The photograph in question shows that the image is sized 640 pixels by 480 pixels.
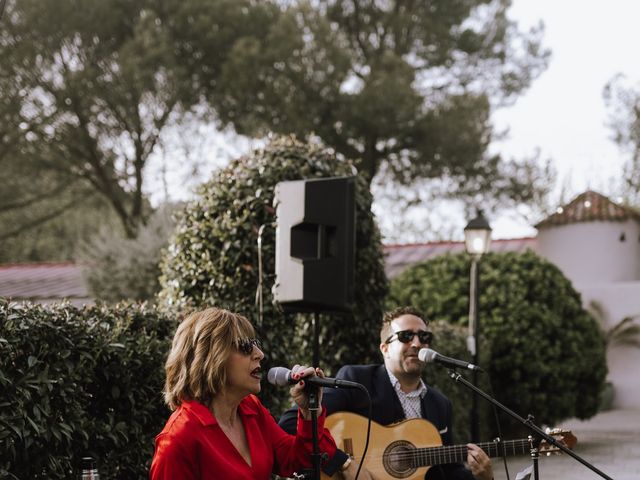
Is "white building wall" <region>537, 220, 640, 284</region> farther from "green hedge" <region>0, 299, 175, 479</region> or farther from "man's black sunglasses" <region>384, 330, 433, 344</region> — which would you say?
"green hedge" <region>0, 299, 175, 479</region>

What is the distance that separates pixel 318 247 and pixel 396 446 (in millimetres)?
1306

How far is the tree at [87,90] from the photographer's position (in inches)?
886

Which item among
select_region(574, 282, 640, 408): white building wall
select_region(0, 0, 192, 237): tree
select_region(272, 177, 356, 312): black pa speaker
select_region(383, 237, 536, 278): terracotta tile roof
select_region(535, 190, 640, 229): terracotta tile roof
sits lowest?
select_region(574, 282, 640, 408): white building wall

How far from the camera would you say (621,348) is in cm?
1925

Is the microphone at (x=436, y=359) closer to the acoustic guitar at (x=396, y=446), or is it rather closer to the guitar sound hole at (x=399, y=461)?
the acoustic guitar at (x=396, y=446)

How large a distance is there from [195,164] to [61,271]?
476 centimetres

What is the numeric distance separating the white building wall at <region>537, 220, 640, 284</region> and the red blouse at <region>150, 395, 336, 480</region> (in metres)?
16.8

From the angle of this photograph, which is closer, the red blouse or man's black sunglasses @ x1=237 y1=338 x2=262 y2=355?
the red blouse

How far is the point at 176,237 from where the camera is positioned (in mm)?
7773

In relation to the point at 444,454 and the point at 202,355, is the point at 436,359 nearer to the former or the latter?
the point at 444,454

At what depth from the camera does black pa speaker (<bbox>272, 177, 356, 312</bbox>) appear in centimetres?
559

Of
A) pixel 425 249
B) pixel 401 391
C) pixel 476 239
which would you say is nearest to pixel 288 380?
pixel 401 391

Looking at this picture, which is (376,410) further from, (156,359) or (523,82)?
(523,82)

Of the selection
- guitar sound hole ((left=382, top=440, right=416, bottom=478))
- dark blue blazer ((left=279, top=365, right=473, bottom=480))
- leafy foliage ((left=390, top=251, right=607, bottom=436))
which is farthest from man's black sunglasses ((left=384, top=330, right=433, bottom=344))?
leafy foliage ((left=390, top=251, right=607, bottom=436))
